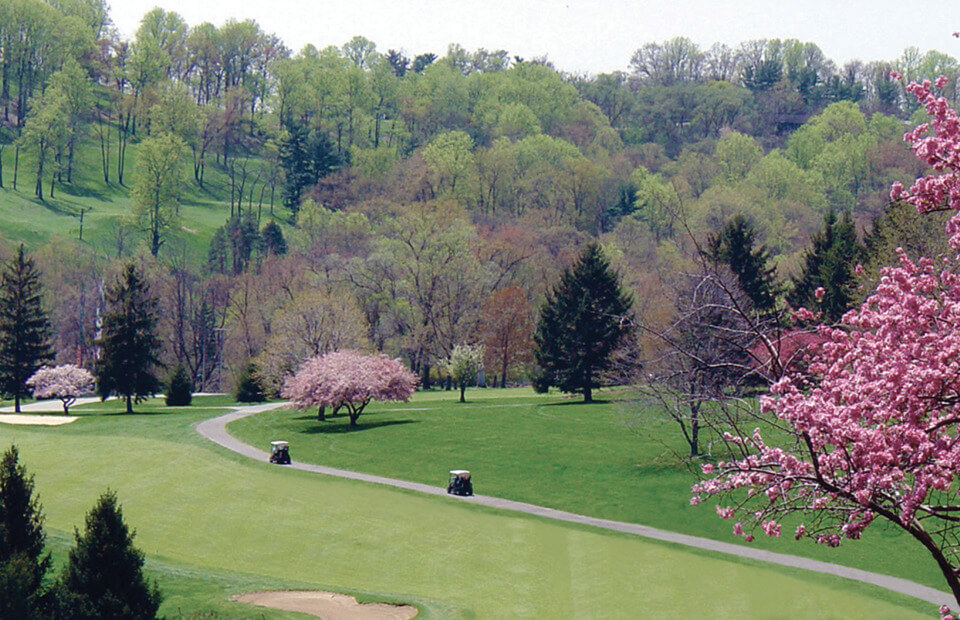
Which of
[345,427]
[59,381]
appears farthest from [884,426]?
[59,381]

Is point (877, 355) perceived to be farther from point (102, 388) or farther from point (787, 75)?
point (787, 75)

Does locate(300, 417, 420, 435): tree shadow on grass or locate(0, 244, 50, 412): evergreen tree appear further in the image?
locate(0, 244, 50, 412): evergreen tree

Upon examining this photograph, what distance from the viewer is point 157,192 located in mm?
107562

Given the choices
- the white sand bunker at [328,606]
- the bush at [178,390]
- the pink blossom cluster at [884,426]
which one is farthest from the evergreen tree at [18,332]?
the pink blossom cluster at [884,426]

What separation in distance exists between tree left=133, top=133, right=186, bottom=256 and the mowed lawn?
7129 cm

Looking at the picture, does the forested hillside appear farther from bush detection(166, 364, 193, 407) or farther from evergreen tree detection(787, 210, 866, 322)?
bush detection(166, 364, 193, 407)

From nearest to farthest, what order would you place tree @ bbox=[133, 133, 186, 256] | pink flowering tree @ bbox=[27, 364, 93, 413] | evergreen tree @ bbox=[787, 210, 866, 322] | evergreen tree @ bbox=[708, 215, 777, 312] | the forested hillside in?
evergreen tree @ bbox=[787, 210, 866, 322] < pink flowering tree @ bbox=[27, 364, 93, 413] < evergreen tree @ bbox=[708, 215, 777, 312] < the forested hillside < tree @ bbox=[133, 133, 186, 256]

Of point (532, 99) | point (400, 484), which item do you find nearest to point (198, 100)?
point (532, 99)

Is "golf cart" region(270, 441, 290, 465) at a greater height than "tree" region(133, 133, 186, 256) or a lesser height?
lesser

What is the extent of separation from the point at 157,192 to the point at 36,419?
6077 cm

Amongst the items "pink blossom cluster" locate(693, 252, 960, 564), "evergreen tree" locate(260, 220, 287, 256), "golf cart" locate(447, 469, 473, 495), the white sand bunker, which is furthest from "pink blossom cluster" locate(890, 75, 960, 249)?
"evergreen tree" locate(260, 220, 287, 256)

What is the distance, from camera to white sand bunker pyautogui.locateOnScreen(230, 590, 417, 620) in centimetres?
1983

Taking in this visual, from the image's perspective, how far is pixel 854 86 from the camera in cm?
16912

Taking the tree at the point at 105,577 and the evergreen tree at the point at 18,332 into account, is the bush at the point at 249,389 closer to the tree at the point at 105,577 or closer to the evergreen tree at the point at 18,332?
the evergreen tree at the point at 18,332
